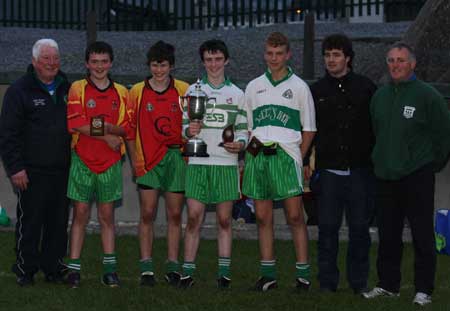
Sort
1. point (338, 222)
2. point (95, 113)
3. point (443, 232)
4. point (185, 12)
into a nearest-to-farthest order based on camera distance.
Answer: point (338, 222) < point (95, 113) < point (443, 232) < point (185, 12)

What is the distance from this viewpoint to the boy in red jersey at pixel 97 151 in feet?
35.0

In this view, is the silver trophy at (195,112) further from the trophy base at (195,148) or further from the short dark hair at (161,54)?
the short dark hair at (161,54)

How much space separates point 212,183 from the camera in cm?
1062

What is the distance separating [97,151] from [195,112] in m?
1.02

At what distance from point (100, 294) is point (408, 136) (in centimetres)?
276

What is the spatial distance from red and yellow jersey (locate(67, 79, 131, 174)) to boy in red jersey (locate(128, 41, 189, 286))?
0.39ft

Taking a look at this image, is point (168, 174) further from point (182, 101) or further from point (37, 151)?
point (37, 151)

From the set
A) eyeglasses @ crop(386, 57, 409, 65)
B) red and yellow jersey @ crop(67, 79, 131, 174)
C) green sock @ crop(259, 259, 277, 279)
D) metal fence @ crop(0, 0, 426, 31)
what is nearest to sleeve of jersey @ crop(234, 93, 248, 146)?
red and yellow jersey @ crop(67, 79, 131, 174)

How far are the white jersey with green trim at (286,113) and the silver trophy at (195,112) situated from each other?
1.50 ft

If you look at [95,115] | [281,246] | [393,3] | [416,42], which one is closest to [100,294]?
[95,115]

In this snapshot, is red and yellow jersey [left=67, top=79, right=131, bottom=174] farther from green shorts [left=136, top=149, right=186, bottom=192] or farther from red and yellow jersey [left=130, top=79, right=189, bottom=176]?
green shorts [left=136, top=149, right=186, bottom=192]

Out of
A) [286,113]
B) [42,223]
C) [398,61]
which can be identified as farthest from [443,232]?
[42,223]

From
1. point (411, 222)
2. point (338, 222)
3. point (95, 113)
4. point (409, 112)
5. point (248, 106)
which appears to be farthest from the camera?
point (95, 113)

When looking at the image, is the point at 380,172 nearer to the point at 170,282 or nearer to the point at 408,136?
the point at 408,136
